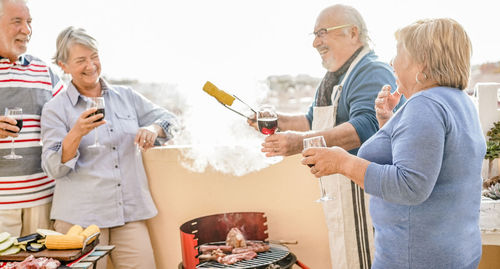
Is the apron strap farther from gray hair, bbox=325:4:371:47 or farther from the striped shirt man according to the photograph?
the striped shirt man

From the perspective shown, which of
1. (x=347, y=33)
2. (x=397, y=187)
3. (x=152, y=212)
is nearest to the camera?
(x=397, y=187)

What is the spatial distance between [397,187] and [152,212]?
226cm

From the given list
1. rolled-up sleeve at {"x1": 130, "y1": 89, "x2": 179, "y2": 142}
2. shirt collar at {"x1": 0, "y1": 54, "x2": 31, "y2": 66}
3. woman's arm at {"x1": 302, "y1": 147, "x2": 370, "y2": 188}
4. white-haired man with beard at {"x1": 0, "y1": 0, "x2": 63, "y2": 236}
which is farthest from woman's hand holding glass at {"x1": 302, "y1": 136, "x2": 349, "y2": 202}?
shirt collar at {"x1": 0, "y1": 54, "x2": 31, "y2": 66}

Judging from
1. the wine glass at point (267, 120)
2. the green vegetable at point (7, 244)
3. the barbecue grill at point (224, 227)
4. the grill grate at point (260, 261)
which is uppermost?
the wine glass at point (267, 120)

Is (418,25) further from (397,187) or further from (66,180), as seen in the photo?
(66,180)

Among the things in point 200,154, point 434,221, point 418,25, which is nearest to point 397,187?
point 434,221

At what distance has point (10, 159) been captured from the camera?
3.08 meters

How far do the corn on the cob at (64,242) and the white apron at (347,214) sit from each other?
4.96 ft

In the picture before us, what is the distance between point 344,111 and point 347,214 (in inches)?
24.6

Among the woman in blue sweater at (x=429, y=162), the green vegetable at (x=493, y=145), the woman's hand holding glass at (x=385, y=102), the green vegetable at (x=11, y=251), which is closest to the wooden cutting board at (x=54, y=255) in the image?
the green vegetable at (x=11, y=251)

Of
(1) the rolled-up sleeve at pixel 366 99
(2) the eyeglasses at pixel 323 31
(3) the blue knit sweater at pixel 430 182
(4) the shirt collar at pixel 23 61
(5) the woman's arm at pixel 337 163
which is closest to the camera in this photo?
(3) the blue knit sweater at pixel 430 182

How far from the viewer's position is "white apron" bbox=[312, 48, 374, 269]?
8.80 ft

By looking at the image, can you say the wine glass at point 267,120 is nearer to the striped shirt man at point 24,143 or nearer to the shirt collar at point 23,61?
the striped shirt man at point 24,143

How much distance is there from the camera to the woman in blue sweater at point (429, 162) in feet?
5.39
